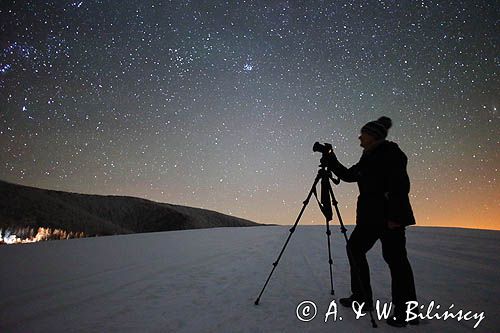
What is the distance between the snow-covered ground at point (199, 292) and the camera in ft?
9.99

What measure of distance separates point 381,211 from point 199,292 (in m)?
2.80

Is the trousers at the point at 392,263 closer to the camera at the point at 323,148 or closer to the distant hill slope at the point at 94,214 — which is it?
the camera at the point at 323,148

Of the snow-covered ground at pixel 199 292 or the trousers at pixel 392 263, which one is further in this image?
the trousers at pixel 392 263

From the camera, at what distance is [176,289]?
14.4 feet

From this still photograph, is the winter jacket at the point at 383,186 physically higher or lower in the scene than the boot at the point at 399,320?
higher

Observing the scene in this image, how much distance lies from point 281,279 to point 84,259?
477 cm

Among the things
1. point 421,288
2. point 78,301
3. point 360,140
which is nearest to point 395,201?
point 360,140

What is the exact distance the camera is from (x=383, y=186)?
341cm

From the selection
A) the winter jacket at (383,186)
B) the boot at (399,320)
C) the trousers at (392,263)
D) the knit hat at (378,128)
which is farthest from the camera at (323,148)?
the boot at (399,320)

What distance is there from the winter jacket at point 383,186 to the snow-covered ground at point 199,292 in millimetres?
1178

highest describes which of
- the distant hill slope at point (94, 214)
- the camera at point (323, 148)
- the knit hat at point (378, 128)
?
the knit hat at point (378, 128)

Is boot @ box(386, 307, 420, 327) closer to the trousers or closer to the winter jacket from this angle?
the trousers

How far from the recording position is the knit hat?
3.60 metres

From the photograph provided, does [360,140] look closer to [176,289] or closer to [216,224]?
[176,289]
